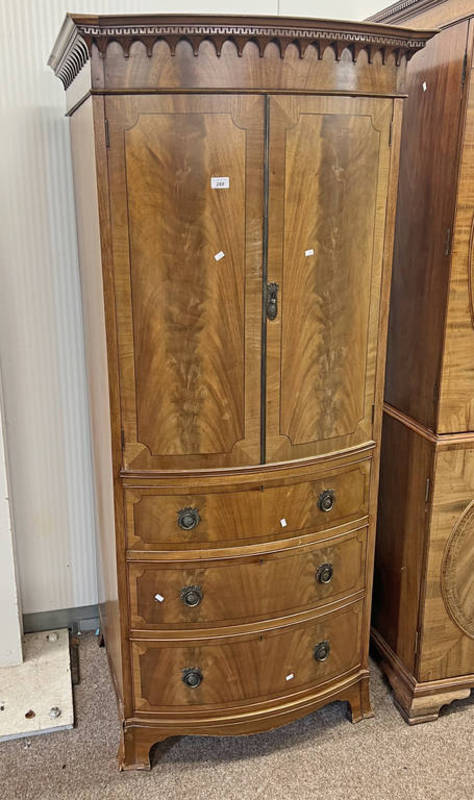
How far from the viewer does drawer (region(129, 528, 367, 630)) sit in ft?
5.66

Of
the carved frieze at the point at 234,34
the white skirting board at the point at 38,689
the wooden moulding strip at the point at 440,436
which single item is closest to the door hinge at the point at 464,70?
the carved frieze at the point at 234,34

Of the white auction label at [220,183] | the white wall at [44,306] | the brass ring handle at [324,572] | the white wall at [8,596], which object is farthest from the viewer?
the white wall at [8,596]

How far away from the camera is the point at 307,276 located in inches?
62.6

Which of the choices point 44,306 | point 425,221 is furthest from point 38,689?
point 425,221

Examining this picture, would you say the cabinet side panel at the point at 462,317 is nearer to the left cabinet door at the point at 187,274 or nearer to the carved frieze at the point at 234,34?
the carved frieze at the point at 234,34

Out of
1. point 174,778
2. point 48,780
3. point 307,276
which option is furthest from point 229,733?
point 307,276

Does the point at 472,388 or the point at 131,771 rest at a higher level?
the point at 472,388

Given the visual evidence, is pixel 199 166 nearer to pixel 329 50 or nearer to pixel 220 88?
pixel 220 88

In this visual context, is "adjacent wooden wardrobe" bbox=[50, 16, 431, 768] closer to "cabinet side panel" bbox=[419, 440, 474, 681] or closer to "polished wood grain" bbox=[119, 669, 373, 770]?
"polished wood grain" bbox=[119, 669, 373, 770]

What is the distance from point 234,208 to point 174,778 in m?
1.47

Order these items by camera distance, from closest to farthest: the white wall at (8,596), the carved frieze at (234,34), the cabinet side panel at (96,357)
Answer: the carved frieze at (234,34) → the cabinet side panel at (96,357) → the white wall at (8,596)

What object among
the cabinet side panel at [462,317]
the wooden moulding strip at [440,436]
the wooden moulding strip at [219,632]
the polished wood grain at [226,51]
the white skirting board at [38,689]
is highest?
the polished wood grain at [226,51]

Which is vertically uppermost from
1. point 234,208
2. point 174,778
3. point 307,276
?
point 234,208

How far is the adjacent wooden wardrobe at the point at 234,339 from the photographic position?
144cm
